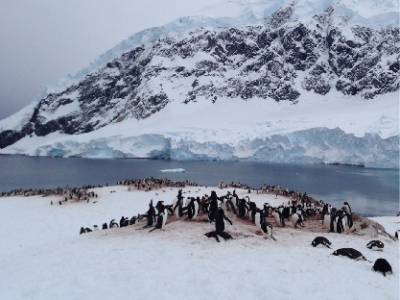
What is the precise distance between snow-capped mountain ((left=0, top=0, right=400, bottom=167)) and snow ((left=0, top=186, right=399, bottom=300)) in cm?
9100

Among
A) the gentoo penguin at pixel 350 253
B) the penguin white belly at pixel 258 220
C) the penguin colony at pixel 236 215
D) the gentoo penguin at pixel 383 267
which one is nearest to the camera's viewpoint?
the gentoo penguin at pixel 383 267

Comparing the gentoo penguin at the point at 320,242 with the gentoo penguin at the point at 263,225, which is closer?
the gentoo penguin at the point at 320,242

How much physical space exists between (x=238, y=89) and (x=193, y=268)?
161 meters

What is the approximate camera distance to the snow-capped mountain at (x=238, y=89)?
380 feet

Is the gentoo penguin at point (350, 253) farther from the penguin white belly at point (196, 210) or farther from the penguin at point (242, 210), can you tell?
the penguin white belly at point (196, 210)

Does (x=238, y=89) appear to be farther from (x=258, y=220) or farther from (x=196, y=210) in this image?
(x=258, y=220)

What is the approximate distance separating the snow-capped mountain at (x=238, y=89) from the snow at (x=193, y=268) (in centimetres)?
9100

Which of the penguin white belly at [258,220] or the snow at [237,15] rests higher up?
the snow at [237,15]

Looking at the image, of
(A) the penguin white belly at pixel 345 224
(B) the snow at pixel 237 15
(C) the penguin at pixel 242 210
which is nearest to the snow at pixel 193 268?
(A) the penguin white belly at pixel 345 224

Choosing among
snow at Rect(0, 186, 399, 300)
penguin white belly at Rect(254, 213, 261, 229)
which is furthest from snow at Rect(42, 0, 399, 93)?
snow at Rect(0, 186, 399, 300)

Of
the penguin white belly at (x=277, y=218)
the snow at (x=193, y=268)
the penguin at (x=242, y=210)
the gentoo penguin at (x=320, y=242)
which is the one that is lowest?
the snow at (x=193, y=268)

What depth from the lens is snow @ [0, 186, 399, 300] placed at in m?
11.6

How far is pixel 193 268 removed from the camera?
42.6 ft

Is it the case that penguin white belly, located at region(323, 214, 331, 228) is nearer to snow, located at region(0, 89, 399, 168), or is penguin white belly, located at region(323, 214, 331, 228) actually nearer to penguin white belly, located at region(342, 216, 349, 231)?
penguin white belly, located at region(342, 216, 349, 231)
